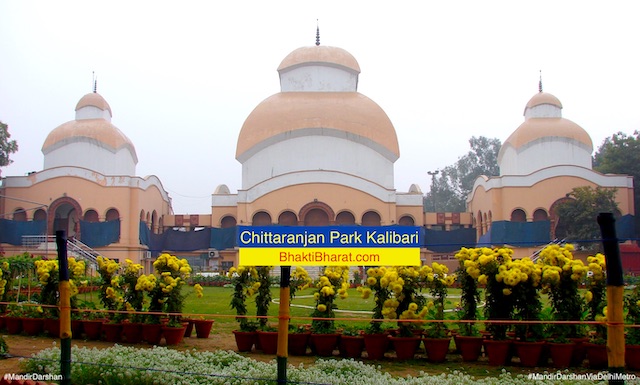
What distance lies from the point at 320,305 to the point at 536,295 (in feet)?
9.91

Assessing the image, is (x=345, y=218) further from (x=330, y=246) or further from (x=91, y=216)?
(x=330, y=246)

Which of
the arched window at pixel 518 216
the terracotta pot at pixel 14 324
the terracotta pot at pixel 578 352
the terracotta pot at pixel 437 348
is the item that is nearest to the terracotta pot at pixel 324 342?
the terracotta pot at pixel 437 348

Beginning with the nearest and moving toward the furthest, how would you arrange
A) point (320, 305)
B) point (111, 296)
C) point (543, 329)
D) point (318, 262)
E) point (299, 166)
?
1. point (318, 262)
2. point (543, 329)
3. point (320, 305)
4. point (111, 296)
5. point (299, 166)

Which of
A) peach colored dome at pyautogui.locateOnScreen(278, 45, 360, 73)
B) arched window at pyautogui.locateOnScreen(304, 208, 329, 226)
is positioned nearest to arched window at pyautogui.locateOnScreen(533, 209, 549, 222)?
arched window at pyautogui.locateOnScreen(304, 208, 329, 226)

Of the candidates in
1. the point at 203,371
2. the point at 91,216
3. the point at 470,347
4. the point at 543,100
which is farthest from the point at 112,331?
the point at 543,100

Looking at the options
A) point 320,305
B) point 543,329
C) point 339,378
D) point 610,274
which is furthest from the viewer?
point 320,305

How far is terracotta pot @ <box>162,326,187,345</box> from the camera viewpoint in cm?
966

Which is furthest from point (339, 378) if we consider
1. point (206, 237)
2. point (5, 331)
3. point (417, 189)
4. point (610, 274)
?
point (417, 189)

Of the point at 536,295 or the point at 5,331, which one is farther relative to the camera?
the point at 5,331

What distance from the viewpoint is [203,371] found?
6746 mm

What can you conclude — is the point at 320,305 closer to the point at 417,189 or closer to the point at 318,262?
the point at 318,262

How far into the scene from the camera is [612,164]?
118 feet

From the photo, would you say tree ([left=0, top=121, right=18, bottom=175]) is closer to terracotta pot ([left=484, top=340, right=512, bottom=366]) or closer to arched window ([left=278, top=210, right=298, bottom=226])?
arched window ([left=278, top=210, right=298, bottom=226])

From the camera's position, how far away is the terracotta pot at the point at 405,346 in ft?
27.7
